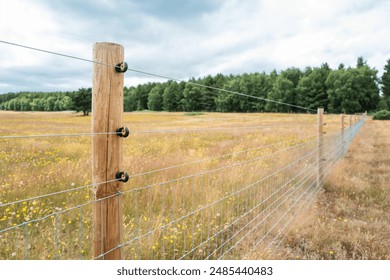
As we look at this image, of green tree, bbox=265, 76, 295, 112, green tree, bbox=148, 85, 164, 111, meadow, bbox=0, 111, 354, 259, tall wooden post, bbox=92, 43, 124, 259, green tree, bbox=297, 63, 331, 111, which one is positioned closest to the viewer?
tall wooden post, bbox=92, 43, 124, 259

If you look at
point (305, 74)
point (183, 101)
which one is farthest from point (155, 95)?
point (305, 74)

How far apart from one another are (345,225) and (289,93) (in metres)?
73.3

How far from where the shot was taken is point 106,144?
6.24 ft

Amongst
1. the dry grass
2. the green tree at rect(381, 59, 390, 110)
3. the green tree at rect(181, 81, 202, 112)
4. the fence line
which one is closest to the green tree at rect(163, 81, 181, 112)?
the green tree at rect(181, 81, 202, 112)

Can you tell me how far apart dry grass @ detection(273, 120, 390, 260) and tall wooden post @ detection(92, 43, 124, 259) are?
2.31 m

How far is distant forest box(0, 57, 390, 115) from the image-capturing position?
6494 cm

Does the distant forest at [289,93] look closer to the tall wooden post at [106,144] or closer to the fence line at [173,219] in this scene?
the fence line at [173,219]

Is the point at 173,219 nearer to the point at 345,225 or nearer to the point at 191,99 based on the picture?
the point at 345,225

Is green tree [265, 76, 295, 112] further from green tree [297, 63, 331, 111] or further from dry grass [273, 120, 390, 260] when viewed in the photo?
dry grass [273, 120, 390, 260]

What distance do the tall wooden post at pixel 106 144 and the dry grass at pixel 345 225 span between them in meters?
2.31

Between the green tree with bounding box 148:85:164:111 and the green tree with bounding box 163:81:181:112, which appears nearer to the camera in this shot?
the green tree with bounding box 148:85:164:111

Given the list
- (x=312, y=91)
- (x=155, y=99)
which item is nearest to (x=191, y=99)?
(x=155, y=99)

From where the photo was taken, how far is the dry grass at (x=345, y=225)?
3707mm
